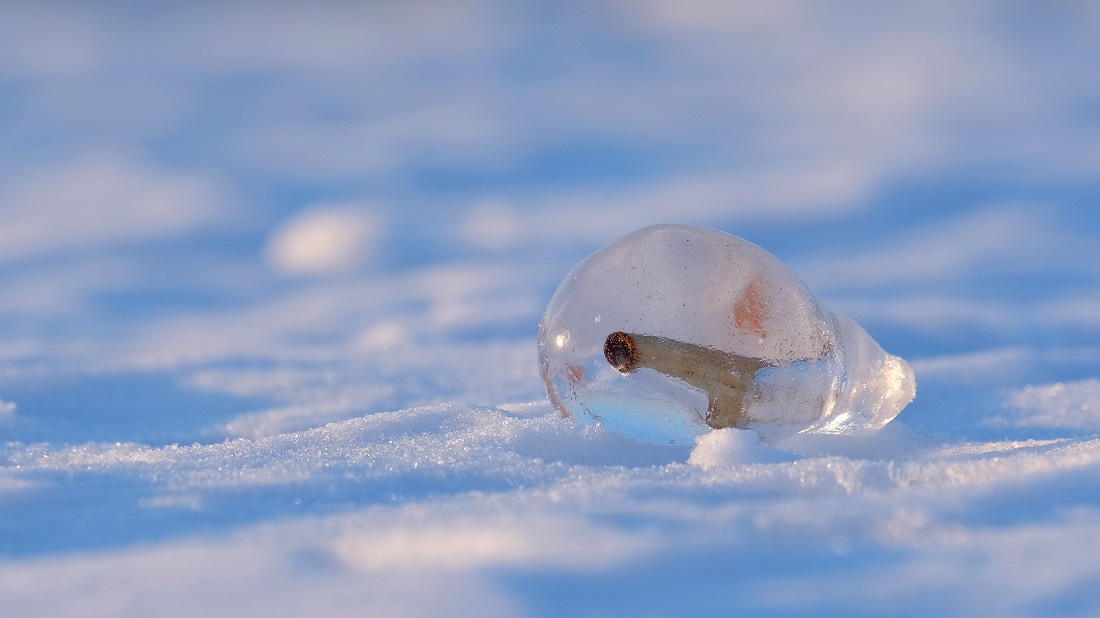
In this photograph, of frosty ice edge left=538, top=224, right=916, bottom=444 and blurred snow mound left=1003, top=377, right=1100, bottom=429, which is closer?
frosty ice edge left=538, top=224, right=916, bottom=444

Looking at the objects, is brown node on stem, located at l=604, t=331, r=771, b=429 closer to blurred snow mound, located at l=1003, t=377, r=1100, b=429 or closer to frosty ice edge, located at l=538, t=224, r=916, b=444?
frosty ice edge, located at l=538, t=224, r=916, b=444

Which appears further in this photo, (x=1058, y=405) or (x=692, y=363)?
(x=1058, y=405)

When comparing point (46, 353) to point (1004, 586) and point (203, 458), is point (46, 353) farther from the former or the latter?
point (1004, 586)

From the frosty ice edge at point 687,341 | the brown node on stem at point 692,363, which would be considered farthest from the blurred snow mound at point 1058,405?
the brown node on stem at point 692,363

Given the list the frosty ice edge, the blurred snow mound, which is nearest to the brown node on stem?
the frosty ice edge

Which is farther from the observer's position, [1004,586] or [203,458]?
[203,458]

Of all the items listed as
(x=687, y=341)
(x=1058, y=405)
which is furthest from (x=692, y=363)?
(x=1058, y=405)

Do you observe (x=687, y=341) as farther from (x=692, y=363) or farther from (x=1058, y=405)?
(x=1058, y=405)

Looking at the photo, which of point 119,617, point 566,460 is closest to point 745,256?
point 566,460
